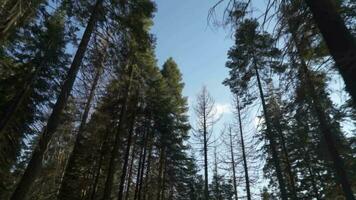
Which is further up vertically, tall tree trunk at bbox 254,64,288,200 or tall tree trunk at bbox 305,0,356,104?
tall tree trunk at bbox 254,64,288,200

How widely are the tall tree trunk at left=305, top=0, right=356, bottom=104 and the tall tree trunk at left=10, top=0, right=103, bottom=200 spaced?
6564mm

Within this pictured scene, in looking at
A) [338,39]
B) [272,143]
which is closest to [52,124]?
[338,39]

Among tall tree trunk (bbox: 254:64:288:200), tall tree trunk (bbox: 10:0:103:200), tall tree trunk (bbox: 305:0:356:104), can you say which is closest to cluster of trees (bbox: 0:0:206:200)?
tall tree trunk (bbox: 10:0:103:200)

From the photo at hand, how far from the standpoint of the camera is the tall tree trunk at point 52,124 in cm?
666

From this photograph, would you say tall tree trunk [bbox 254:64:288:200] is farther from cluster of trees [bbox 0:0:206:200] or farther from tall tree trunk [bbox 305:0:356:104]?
tall tree trunk [bbox 305:0:356:104]

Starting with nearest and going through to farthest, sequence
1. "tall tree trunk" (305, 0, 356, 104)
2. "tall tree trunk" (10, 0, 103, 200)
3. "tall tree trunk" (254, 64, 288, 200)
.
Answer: "tall tree trunk" (305, 0, 356, 104) < "tall tree trunk" (10, 0, 103, 200) < "tall tree trunk" (254, 64, 288, 200)

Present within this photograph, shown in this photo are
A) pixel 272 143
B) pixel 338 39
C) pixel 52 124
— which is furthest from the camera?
pixel 272 143

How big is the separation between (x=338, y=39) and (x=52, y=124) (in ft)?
22.3

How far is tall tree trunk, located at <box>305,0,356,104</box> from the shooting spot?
324cm

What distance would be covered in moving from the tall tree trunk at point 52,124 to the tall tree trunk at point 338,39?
6564 millimetres

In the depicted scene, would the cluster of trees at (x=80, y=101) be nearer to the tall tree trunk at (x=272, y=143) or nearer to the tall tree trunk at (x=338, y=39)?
the tall tree trunk at (x=338, y=39)

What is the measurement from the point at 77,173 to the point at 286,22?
16967mm

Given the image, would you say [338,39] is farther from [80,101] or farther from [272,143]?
[272,143]

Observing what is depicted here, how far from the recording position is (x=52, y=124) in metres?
7.34
